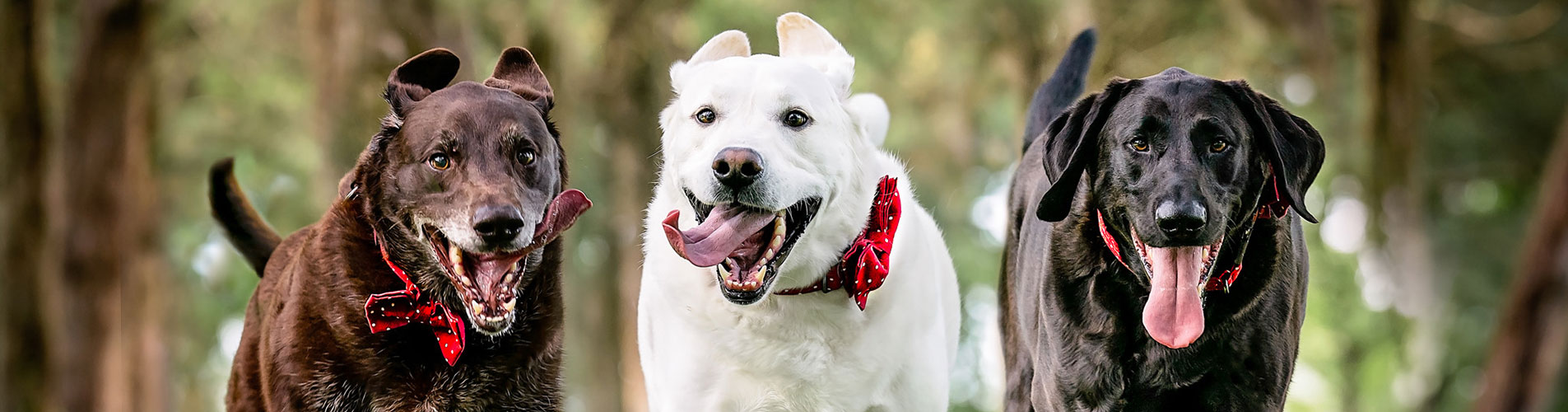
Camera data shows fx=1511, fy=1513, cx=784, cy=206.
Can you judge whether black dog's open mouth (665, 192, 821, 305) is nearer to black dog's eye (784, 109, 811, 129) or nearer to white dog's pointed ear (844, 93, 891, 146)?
black dog's eye (784, 109, 811, 129)

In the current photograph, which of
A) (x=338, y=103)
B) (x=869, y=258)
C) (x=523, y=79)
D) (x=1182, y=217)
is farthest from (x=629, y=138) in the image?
(x=1182, y=217)

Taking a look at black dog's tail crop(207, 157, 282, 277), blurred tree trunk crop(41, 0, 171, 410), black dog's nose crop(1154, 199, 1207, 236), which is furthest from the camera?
blurred tree trunk crop(41, 0, 171, 410)

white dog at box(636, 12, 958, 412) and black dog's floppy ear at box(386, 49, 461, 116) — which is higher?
black dog's floppy ear at box(386, 49, 461, 116)

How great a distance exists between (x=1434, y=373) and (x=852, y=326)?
1148 centimetres

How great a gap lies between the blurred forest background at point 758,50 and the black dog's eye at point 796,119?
3.15 meters

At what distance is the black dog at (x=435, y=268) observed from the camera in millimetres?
4246

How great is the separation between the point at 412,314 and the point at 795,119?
1.31 metres

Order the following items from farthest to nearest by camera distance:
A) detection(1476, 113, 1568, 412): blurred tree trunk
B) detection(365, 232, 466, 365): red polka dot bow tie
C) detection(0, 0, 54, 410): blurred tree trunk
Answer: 1. detection(1476, 113, 1568, 412): blurred tree trunk
2. detection(0, 0, 54, 410): blurred tree trunk
3. detection(365, 232, 466, 365): red polka dot bow tie

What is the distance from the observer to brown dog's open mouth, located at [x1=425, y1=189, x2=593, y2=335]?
422cm

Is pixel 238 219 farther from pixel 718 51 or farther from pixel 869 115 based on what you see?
pixel 869 115

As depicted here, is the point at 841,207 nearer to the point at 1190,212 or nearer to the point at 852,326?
the point at 852,326

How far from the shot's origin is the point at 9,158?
12.1 m

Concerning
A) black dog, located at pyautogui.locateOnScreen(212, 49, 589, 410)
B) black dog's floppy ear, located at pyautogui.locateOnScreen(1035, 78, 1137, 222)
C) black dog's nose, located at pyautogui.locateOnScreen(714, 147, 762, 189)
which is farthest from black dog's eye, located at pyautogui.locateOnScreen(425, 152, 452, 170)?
black dog's floppy ear, located at pyautogui.locateOnScreen(1035, 78, 1137, 222)

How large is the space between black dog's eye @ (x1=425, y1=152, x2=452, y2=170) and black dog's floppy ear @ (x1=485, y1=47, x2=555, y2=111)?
40cm
